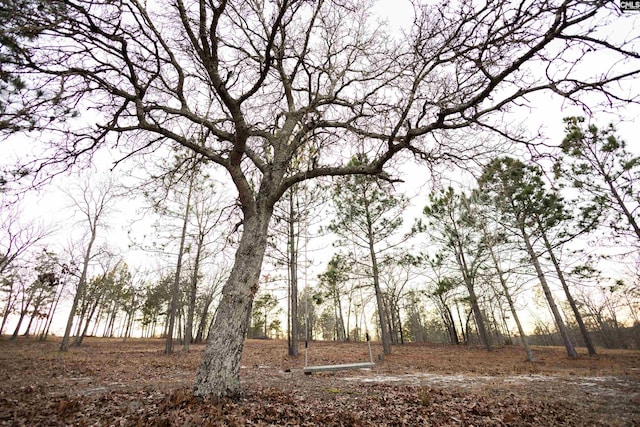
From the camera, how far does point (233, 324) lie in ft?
13.9

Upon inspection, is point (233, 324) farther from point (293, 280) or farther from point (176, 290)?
point (176, 290)

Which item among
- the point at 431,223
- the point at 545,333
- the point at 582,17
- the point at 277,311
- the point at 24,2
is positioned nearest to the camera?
the point at 582,17

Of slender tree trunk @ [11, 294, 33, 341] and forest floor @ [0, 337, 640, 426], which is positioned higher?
slender tree trunk @ [11, 294, 33, 341]

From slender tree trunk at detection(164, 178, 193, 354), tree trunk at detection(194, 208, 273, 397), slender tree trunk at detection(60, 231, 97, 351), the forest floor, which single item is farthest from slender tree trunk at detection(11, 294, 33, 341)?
tree trunk at detection(194, 208, 273, 397)

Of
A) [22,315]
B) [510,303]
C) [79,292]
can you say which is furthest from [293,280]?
[22,315]

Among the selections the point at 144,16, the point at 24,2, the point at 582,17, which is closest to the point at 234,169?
the point at 144,16

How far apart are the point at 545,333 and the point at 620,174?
4853cm

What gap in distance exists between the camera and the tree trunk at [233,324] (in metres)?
3.98

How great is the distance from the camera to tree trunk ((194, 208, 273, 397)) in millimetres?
3977

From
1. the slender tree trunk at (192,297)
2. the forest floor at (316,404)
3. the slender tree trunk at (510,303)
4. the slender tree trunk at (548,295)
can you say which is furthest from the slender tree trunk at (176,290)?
the slender tree trunk at (548,295)

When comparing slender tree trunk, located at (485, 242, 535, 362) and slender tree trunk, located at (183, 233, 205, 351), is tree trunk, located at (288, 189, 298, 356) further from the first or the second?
slender tree trunk, located at (485, 242, 535, 362)

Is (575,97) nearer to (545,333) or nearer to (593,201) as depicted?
(593,201)

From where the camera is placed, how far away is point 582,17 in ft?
10.9

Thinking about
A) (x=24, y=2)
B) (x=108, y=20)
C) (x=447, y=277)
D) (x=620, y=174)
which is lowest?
(x=447, y=277)
